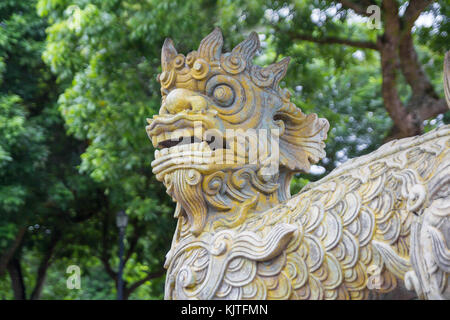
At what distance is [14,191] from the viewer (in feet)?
25.2

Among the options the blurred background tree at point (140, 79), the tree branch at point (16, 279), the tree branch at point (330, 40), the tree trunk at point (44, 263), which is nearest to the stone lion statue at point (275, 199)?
the blurred background tree at point (140, 79)

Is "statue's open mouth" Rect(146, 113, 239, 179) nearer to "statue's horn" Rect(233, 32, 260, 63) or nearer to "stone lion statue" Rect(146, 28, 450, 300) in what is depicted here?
"stone lion statue" Rect(146, 28, 450, 300)

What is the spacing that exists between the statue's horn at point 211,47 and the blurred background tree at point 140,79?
3.14 meters

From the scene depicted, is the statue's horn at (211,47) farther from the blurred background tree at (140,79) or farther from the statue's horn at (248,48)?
the blurred background tree at (140,79)

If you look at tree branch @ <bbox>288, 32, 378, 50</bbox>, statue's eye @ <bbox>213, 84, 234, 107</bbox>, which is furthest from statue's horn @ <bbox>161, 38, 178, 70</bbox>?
tree branch @ <bbox>288, 32, 378, 50</bbox>

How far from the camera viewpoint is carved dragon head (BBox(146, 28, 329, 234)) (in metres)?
3.09

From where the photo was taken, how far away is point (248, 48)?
3422mm

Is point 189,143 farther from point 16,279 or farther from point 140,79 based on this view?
point 16,279

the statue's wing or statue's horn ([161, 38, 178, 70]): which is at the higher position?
statue's horn ([161, 38, 178, 70])

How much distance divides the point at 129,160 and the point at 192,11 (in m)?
1.77

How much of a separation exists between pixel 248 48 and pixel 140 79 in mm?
3698

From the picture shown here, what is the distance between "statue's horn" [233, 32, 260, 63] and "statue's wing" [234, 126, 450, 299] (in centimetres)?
89

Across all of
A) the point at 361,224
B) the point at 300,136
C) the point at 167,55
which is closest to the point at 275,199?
the point at 300,136
